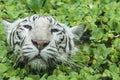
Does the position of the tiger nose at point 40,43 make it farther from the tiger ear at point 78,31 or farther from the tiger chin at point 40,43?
the tiger ear at point 78,31

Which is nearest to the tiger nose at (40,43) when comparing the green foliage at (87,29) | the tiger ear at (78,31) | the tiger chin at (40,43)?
the tiger chin at (40,43)

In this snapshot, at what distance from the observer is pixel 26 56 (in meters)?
4.00

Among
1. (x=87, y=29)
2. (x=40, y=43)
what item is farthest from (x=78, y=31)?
(x=40, y=43)

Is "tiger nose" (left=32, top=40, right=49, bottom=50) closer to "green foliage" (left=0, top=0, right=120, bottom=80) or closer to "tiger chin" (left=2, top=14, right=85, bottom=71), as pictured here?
"tiger chin" (left=2, top=14, right=85, bottom=71)

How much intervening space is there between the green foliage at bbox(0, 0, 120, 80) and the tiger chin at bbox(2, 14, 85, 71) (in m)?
0.11

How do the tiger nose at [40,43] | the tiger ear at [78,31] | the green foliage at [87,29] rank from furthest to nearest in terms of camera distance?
1. the tiger ear at [78,31]
2. the green foliage at [87,29]
3. the tiger nose at [40,43]

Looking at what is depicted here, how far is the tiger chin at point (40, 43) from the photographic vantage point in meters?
3.93

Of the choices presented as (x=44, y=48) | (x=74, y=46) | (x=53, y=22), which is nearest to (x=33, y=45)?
(x=44, y=48)

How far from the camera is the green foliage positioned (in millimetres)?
4262

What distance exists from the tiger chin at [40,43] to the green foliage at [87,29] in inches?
4.4

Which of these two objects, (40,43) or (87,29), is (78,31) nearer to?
(87,29)

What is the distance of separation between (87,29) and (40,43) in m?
1.32

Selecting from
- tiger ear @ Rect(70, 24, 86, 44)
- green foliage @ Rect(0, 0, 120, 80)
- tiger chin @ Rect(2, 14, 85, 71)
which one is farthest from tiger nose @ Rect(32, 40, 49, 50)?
tiger ear @ Rect(70, 24, 86, 44)

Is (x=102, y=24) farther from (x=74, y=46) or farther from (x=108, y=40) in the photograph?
(x=74, y=46)
